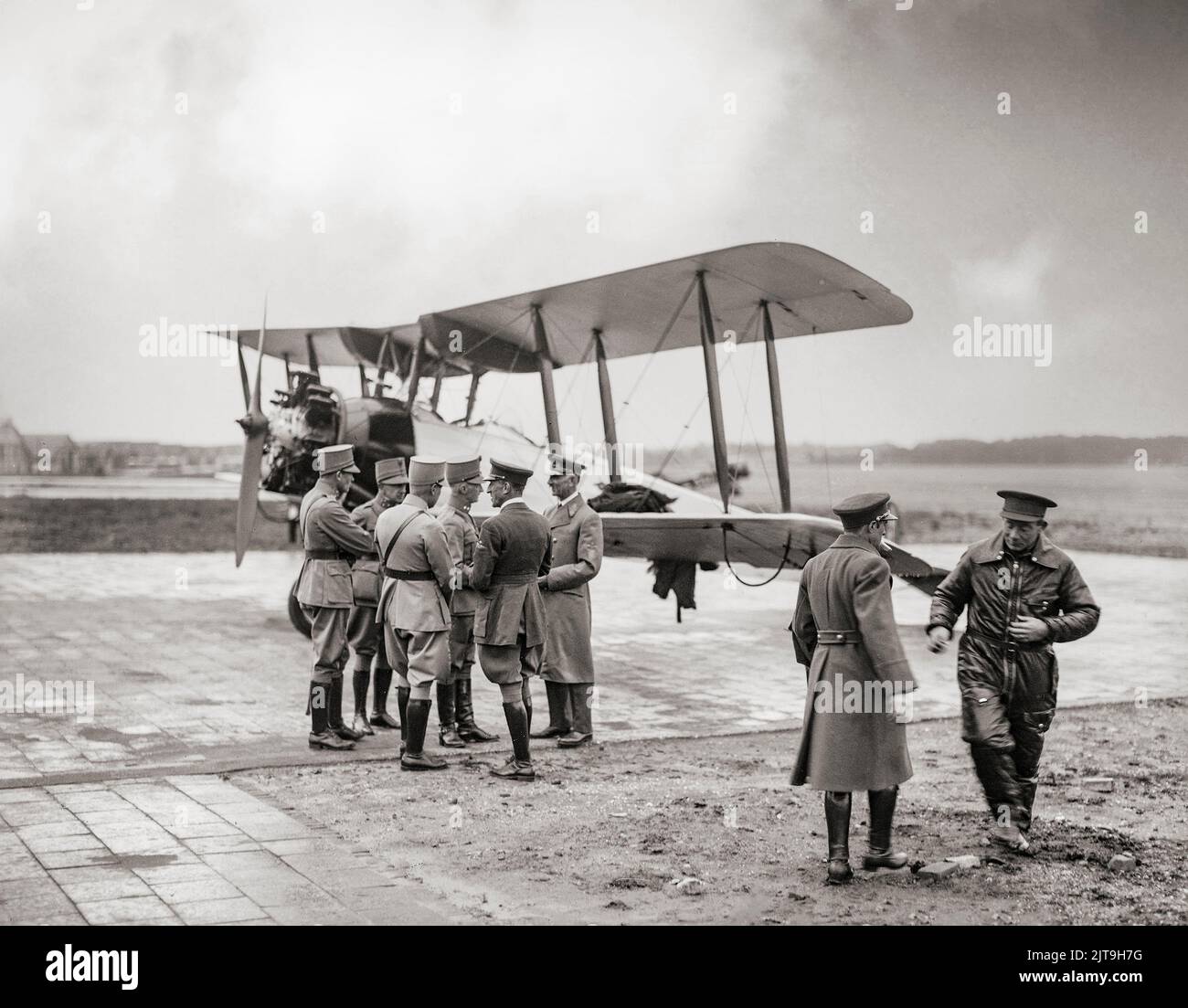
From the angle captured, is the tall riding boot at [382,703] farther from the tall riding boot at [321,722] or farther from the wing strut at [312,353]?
the wing strut at [312,353]

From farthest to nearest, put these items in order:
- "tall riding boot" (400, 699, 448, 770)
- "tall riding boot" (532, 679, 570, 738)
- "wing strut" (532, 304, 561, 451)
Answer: "wing strut" (532, 304, 561, 451)
"tall riding boot" (532, 679, 570, 738)
"tall riding boot" (400, 699, 448, 770)

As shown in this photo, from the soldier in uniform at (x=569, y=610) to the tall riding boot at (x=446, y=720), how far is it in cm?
51

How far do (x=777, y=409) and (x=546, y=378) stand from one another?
220 cm

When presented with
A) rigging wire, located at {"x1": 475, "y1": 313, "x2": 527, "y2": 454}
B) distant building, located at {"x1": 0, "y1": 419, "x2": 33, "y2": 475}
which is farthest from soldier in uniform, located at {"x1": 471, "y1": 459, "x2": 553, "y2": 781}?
distant building, located at {"x1": 0, "y1": 419, "x2": 33, "y2": 475}

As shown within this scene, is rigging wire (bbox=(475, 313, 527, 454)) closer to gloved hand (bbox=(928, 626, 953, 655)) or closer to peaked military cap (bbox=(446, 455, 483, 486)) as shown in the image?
peaked military cap (bbox=(446, 455, 483, 486))

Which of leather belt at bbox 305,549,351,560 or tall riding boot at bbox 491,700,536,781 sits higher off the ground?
leather belt at bbox 305,549,351,560

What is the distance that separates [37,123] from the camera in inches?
774

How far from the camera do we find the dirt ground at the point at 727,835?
3.86 m

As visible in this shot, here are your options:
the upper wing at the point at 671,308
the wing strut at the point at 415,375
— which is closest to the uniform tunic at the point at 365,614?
the upper wing at the point at 671,308

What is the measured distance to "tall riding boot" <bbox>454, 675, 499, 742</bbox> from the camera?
22.4ft

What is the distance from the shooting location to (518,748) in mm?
5770

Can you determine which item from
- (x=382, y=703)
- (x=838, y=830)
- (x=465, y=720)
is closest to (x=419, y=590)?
(x=465, y=720)

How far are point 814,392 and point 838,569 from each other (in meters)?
30.2

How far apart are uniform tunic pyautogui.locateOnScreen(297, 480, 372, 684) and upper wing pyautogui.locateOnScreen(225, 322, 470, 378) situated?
214 inches
